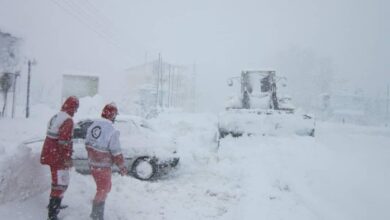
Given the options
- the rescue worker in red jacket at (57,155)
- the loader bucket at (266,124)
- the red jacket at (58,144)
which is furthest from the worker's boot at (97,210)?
the loader bucket at (266,124)

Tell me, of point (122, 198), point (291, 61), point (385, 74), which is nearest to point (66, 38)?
point (291, 61)

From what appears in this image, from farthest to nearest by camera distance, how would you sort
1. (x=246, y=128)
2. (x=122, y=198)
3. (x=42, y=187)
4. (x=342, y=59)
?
(x=342, y=59) → (x=246, y=128) → (x=122, y=198) → (x=42, y=187)

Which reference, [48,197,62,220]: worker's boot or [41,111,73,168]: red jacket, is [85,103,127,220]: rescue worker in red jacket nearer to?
[41,111,73,168]: red jacket

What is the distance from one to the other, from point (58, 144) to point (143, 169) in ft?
14.4

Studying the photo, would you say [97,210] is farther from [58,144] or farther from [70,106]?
[70,106]

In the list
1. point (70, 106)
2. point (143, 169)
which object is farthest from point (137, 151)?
point (70, 106)

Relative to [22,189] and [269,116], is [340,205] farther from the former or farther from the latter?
[269,116]

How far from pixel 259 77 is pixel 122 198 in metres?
12.6

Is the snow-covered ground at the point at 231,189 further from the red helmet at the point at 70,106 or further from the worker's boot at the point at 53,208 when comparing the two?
the red helmet at the point at 70,106

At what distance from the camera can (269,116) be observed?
46.8 ft

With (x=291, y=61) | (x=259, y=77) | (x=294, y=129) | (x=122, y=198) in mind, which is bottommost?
(x=122, y=198)

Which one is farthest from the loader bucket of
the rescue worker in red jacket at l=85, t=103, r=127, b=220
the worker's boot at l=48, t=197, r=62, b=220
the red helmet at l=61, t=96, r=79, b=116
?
the worker's boot at l=48, t=197, r=62, b=220

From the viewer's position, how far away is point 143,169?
965 cm

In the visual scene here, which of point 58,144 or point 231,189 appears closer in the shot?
point 58,144
